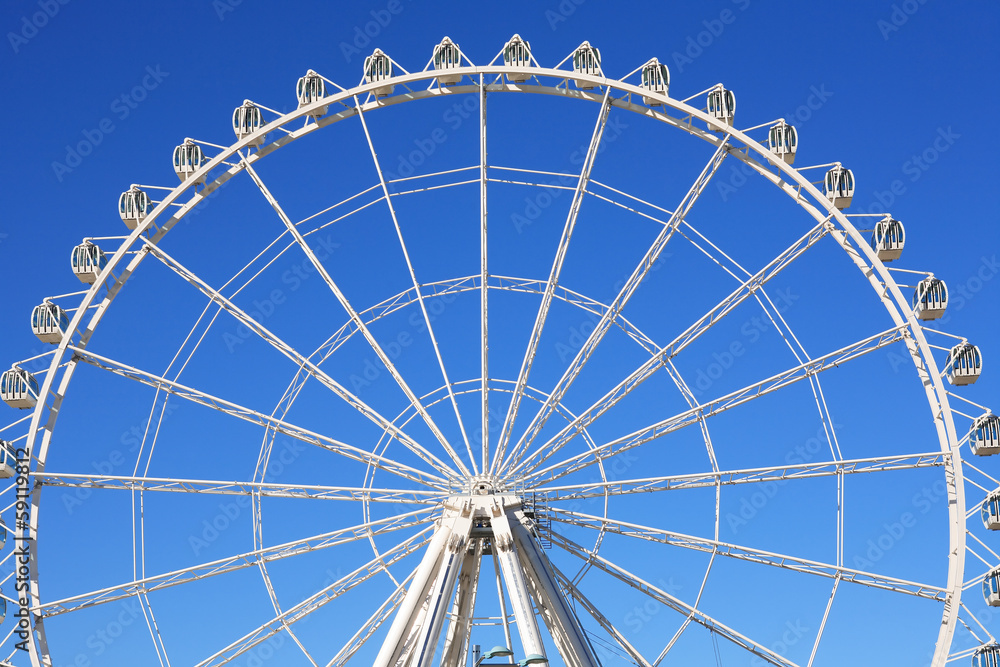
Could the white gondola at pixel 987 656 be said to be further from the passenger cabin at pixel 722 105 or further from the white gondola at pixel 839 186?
the passenger cabin at pixel 722 105

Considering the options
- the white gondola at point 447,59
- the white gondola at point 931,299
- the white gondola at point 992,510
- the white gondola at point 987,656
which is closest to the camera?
the white gondola at point 987,656

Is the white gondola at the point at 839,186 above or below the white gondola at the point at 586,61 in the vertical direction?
below

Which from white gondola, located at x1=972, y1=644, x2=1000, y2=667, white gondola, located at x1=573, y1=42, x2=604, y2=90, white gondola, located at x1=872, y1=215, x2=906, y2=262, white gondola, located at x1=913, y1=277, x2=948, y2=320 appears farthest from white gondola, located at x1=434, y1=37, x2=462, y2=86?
white gondola, located at x1=972, y1=644, x2=1000, y2=667

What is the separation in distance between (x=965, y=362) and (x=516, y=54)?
1439 cm

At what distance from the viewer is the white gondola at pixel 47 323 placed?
36562 mm

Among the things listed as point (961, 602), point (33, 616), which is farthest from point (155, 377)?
point (961, 602)

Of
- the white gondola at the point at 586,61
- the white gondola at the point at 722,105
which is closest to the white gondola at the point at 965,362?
the white gondola at the point at 722,105

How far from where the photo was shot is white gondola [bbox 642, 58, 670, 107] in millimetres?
36969

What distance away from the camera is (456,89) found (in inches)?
1495

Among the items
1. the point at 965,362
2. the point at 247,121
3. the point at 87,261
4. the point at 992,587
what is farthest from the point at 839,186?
the point at 87,261

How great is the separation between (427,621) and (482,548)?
3133 mm

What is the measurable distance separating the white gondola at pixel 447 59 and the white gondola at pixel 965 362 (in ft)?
49.6

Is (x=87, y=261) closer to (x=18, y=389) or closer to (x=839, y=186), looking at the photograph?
(x=18, y=389)

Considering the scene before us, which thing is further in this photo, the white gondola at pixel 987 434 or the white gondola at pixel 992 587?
the white gondola at pixel 987 434
